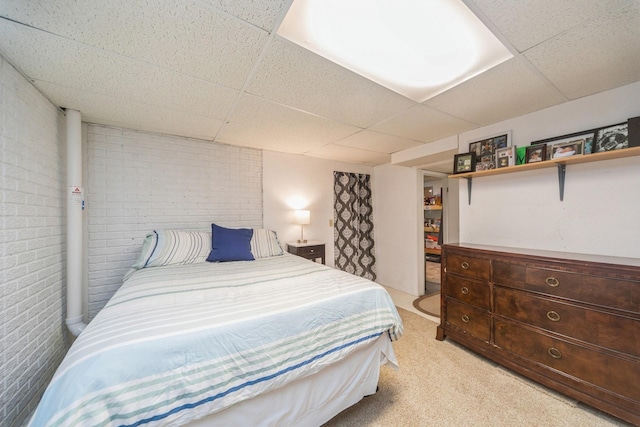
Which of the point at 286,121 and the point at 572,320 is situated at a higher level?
the point at 286,121

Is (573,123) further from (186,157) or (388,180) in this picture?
(186,157)

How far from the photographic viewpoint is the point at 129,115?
2168 millimetres

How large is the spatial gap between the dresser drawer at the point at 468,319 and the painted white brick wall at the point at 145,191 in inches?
104

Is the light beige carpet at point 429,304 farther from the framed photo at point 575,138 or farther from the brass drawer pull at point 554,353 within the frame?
the framed photo at point 575,138

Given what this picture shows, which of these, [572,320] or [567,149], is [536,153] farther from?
[572,320]

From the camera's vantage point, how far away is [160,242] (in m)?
2.35

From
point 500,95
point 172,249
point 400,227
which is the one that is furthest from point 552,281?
point 172,249

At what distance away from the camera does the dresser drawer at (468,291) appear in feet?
6.49

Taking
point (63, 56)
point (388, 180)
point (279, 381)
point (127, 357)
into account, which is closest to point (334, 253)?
point (388, 180)

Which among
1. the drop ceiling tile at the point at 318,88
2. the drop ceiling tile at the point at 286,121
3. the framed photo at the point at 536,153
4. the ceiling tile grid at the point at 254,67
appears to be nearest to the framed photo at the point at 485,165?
the framed photo at the point at 536,153

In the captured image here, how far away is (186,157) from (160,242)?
1.09 meters

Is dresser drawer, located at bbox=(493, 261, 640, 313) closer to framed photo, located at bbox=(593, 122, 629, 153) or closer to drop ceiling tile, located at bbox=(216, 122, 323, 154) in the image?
framed photo, located at bbox=(593, 122, 629, 153)

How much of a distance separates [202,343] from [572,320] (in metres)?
2.26

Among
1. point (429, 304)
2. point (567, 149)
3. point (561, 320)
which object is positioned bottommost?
point (429, 304)
